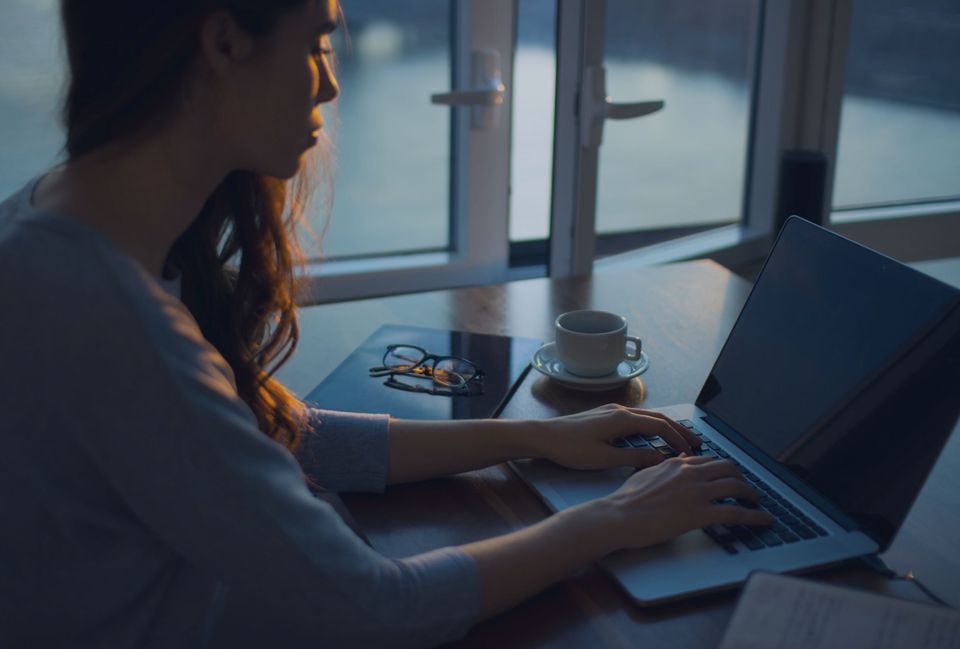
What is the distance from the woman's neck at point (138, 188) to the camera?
76cm

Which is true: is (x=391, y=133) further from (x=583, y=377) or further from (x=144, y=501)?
(x=144, y=501)

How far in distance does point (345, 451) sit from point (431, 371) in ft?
0.81

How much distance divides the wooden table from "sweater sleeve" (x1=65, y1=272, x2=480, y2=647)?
0.08 m

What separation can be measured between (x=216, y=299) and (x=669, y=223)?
77.2 inches

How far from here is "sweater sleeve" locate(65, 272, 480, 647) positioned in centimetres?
68

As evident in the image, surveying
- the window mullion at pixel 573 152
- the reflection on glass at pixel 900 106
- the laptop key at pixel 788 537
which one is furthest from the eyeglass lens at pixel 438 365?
the reflection on glass at pixel 900 106

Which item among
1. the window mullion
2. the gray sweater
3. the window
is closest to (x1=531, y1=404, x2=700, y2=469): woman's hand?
the gray sweater

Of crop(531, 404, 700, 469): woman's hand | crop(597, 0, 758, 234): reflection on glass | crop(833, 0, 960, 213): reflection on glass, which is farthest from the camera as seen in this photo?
crop(833, 0, 960, 213): reflection on glass

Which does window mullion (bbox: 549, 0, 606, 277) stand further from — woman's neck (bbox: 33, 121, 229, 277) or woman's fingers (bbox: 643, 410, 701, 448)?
woman's neck (bbox: 33, 121, 229, 277)

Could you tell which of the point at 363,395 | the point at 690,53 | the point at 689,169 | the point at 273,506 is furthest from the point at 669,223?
the point at 273,506

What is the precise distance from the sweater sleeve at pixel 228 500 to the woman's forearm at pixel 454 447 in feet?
0.75

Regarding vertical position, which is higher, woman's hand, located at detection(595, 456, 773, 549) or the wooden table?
woman's hand, located at detection(595, 456, 773, 549)

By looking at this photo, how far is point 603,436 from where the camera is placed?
3.30 feet

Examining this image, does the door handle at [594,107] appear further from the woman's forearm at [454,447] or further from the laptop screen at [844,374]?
the woman's forearm at [454,447]
